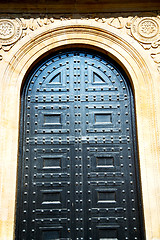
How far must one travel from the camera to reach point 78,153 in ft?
13.9

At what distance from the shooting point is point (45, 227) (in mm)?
3949

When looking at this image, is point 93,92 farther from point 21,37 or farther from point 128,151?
point 21,37

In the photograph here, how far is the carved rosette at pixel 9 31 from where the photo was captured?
14.6 ft

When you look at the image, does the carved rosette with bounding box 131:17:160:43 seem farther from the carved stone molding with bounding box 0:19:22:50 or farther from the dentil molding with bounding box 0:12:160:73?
the carved stone molding with bounding box 0:19:22:50

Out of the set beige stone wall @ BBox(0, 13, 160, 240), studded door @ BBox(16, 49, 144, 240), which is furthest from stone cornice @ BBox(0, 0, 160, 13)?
studded door @ BBox(16, 49, 144, 240)

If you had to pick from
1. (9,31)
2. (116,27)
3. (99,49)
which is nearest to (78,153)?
(99,49)

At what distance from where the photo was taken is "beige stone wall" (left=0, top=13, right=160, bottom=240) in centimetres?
388

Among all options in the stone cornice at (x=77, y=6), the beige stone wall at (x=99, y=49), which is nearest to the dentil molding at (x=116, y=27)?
the beige stone wall at (x=99, y=49)

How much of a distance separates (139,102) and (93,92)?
750mm

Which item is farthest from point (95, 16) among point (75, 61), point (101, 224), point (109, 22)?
point (101, 224)

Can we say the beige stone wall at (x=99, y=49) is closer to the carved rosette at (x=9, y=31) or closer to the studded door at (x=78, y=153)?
the carved rosette at (x=9, y=31)

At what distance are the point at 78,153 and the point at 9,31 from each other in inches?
88.2

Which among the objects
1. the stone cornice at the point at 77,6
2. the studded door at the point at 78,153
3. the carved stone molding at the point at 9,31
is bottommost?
the studded door at the point at 78,153

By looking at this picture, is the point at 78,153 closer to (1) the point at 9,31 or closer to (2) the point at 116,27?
(2) the point at 116,27
